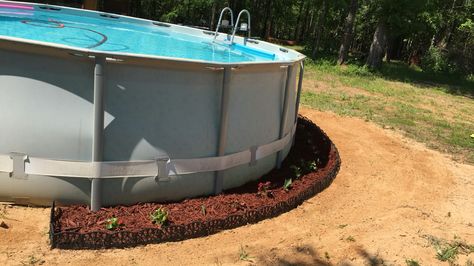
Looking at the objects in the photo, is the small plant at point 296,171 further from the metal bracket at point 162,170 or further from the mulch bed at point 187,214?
the metal bracket at point 162,170

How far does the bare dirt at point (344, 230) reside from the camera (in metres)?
3.81

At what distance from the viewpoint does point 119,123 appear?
4117 millimetres

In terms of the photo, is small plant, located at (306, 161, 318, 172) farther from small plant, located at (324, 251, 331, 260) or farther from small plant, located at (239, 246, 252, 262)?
small plant, located at (239, 246, 252, 262)

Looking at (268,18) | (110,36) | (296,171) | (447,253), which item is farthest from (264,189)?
(268,18)

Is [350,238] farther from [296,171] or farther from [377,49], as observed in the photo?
[377,49]

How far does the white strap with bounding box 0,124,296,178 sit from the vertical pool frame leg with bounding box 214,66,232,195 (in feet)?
0.32

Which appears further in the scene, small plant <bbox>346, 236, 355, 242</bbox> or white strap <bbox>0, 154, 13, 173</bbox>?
small plant <bbox>346, 236, 355, 242</bbox>

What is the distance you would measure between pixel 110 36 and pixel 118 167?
7023 millimetres

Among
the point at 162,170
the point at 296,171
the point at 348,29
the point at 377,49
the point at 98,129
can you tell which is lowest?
the point at 296,171

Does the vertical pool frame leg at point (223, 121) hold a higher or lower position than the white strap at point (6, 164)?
higher

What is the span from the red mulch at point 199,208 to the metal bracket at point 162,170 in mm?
264

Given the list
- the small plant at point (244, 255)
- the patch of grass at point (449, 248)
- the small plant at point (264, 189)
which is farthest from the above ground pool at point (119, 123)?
the patch of grass at point (449, 248)

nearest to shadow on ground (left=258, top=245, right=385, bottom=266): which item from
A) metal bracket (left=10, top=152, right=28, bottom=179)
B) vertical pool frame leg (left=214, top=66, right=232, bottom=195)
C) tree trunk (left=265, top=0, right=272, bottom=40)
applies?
vertical pool frame leg (left=214, top=66, right=232, bottom=195)

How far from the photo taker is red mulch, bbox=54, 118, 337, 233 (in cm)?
401
